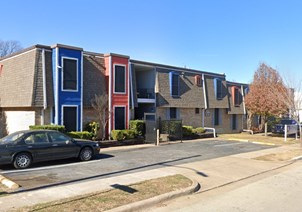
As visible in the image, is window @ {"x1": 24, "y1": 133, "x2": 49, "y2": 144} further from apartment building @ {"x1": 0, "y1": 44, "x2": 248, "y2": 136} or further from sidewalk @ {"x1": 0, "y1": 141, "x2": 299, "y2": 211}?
apartment building @ {"x1": 0, "y1": 44, "x2": 248, "y2": 136}

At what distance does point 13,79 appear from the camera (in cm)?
1922

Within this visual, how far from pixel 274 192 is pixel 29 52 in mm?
15254

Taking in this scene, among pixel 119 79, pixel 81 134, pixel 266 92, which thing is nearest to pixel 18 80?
pixel 81 134

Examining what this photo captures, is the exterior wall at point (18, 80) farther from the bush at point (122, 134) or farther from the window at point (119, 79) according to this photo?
the window at point (119, 79)

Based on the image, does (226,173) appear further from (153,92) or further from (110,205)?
(153,92)

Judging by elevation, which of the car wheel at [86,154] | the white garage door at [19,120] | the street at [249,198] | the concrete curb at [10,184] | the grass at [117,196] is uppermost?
the white garage door at [19,120]

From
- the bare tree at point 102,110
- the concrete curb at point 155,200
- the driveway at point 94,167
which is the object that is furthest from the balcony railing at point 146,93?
the concrete curb at point 155,200

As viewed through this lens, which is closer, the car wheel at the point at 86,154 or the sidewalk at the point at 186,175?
the sidewalk at the point at 186,175

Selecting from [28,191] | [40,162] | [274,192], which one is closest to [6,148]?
[40,162]

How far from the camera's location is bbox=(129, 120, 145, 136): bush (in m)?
21.1

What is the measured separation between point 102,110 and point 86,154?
651 cm

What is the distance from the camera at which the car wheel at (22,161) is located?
11.1 m

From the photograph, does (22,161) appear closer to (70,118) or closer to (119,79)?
(70,118)

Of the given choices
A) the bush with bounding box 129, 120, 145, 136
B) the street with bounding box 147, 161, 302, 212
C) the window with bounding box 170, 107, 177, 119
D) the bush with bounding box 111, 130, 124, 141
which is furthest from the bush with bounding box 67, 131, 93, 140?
the street with bounding box 147, 161, 302, 212
